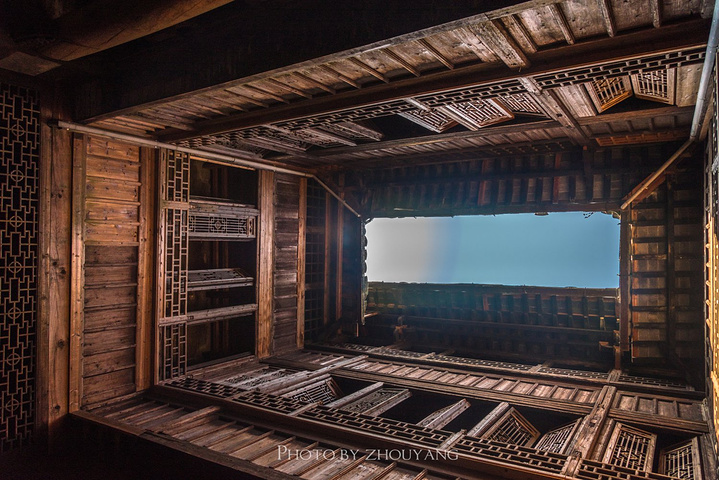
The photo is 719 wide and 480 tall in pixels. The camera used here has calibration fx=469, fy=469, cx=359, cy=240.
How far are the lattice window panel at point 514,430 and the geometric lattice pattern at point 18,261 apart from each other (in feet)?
16.3

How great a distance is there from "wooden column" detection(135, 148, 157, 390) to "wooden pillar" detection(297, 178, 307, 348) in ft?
9.28

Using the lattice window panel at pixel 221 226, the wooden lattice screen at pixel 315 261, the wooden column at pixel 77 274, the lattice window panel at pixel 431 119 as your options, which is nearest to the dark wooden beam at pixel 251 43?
the wooden column at pixel 77 274

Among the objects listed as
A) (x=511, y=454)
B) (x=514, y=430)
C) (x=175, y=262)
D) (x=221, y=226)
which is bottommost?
(x=514, y=430)

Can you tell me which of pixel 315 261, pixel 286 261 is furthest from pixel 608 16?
pixel 315 261

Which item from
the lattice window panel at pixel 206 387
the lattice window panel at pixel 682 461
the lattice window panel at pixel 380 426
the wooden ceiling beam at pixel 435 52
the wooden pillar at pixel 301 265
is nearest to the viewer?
the wooden ceiling beam at pixel 435 52

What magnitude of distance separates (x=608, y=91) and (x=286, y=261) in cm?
559

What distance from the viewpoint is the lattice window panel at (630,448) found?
3.95 m

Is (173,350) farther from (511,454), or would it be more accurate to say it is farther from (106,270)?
(511,454)

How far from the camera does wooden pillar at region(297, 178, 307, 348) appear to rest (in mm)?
8594

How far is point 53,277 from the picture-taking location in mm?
5289

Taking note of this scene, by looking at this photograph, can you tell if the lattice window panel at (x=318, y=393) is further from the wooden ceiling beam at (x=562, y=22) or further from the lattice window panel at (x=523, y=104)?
the wooden ceiling beam at (x=562, y=22)

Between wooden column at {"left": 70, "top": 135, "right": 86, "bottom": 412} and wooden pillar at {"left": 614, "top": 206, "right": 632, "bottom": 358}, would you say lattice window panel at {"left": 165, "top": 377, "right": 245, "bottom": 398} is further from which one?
wooden pillar at {"left": 614, "top": 206, "right": 632, "bottom": 358}

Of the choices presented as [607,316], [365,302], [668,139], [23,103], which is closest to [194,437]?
[23,103]

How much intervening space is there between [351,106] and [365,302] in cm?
534
